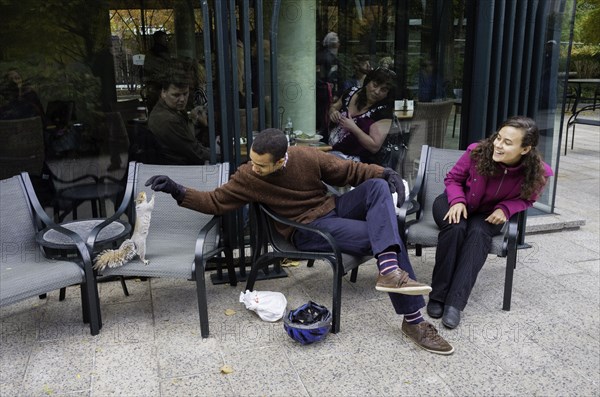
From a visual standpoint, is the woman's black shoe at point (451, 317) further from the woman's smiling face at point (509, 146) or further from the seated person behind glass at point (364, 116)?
the seated person behind glass at point (364, 116)

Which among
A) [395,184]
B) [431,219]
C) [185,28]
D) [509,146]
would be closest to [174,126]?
[185,28]

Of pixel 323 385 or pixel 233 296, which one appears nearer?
pixel 323 385

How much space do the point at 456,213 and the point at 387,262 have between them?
2.51 feet

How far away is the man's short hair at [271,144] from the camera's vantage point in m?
3.24

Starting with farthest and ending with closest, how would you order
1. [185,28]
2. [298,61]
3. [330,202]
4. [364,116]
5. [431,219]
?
[364,116] → [298,61] → [185,28] → [431,219] → [330,202]

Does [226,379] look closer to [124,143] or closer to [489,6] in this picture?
[124,143]

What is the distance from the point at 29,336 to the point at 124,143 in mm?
1929

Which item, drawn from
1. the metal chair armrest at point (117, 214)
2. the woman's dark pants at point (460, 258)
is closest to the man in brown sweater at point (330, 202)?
the woman's dark pants at point (460, 258)

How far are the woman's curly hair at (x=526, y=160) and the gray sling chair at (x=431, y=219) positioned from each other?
224 millimetres

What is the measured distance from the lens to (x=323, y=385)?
9.24ft

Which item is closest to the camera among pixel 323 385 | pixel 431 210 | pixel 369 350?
pixel 323 385

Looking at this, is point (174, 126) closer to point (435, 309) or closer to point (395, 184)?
point (395, 184)

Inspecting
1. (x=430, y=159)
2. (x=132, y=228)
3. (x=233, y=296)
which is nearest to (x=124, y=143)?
(x=132, y=228)

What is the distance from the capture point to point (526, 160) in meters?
3.56
